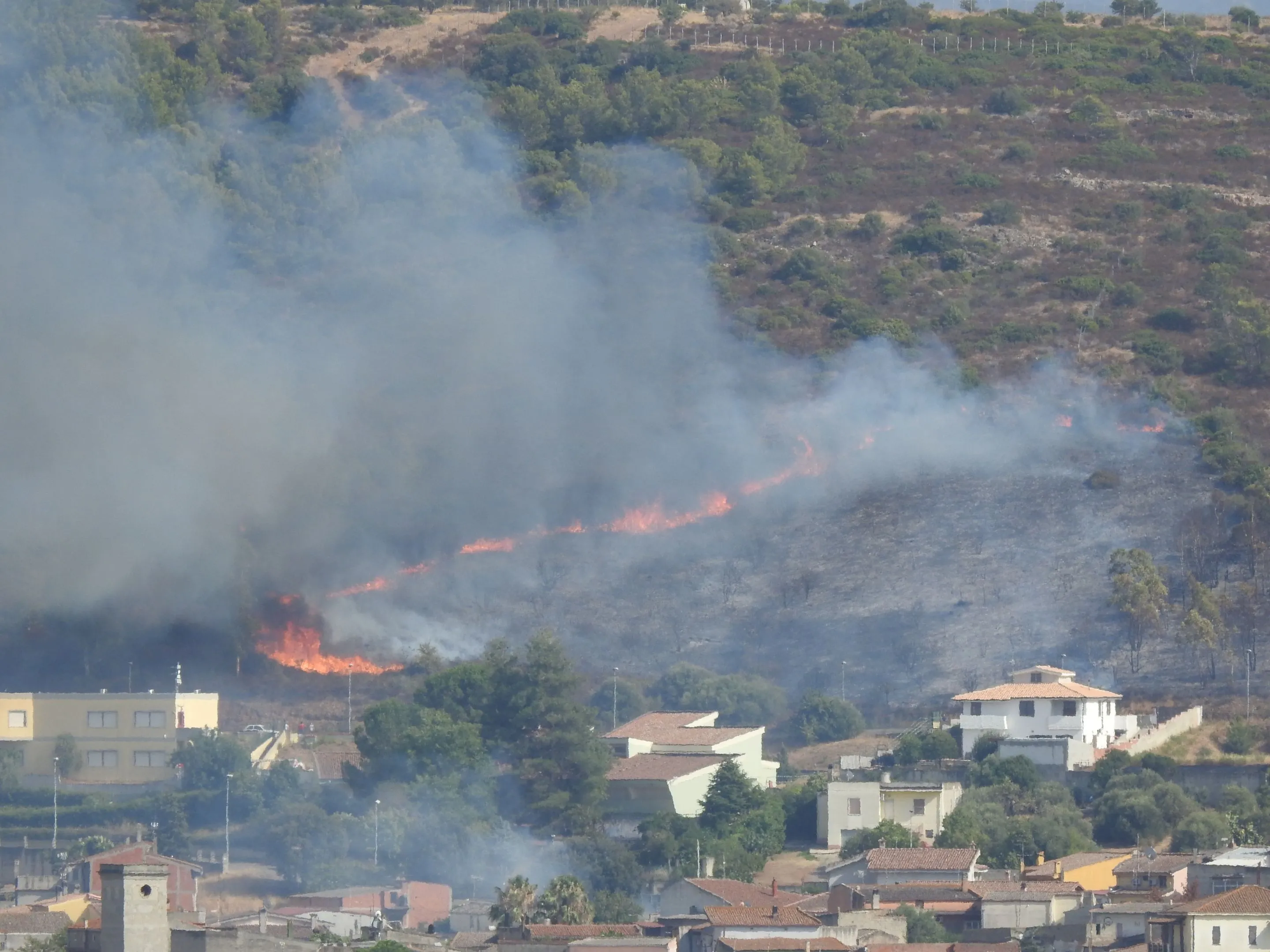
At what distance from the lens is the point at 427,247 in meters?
162

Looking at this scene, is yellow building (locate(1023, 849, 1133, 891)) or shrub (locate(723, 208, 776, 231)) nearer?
yellow building (locate(1023, 849, 1133, 891))

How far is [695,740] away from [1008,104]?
8566cm

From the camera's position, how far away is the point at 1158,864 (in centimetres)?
8319

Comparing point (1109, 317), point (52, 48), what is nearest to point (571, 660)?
point (1109, 317)

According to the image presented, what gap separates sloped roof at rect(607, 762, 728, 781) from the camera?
99.2 meters

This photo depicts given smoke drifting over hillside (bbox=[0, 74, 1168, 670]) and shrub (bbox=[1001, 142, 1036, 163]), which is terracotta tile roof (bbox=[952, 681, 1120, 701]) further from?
shrub (bbox=[1001, 142, 1036, 163])

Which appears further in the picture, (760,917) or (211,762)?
(211,762)

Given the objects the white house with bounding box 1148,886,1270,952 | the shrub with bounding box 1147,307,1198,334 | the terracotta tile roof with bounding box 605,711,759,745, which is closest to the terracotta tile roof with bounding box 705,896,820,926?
the white house with bounding box 1148,886,1270,952

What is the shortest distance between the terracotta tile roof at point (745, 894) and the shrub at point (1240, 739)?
19.2 meters

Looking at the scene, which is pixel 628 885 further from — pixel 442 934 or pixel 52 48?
pixel 52 48

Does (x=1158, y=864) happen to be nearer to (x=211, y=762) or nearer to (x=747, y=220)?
(x=211, y=762)

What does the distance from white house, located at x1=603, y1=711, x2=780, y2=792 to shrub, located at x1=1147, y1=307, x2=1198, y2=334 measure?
48.9 meters

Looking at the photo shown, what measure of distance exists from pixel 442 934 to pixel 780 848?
474 inches

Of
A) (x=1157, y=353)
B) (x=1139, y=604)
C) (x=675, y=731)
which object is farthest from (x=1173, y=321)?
(x=675, y=731)
